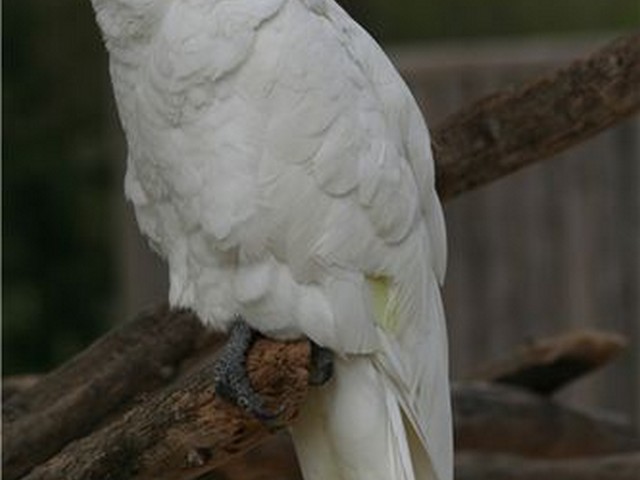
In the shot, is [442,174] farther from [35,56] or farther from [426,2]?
[426,2]

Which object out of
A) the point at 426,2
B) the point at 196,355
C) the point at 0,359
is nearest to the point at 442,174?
the point at 196,355

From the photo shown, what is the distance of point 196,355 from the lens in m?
3.38

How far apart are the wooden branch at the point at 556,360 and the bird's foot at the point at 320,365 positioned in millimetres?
1268

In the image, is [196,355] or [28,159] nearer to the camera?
[196,355]

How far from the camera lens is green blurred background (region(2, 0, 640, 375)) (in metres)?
6.51

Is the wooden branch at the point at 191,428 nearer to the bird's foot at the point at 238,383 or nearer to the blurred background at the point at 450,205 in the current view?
the bird's foot at the point at 238,383

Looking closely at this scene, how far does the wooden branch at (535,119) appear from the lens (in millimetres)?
A: 3197

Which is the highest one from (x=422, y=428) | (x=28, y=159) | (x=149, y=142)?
(x=149, y=142)

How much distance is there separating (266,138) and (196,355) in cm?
91

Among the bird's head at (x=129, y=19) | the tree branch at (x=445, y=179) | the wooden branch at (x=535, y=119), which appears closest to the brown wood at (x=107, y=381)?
the tree branch at (x=445, y=179)

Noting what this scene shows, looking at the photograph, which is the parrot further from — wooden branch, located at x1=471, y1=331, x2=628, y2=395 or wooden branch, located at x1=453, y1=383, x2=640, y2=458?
wooden branch, located at x1=471, y1=331, x2=628, y2=395

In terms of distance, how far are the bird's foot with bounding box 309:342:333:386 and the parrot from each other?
10 mm

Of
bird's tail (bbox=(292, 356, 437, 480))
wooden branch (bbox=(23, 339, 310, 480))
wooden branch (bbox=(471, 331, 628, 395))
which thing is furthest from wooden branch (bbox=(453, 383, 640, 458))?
wooden branch (bbox=(23, 339, 310, 480))

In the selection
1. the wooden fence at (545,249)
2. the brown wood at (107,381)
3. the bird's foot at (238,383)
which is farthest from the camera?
the wooden fence at (545,249)
